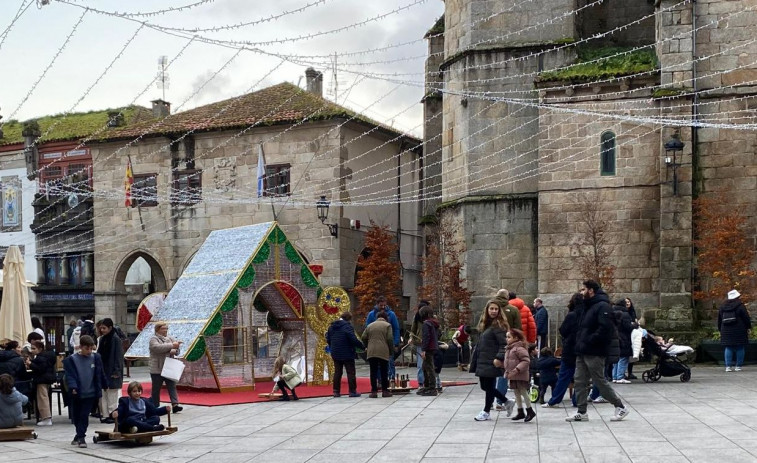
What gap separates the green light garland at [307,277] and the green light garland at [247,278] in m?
1.57

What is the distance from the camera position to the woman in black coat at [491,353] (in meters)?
15.4

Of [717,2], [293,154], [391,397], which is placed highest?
[717,2]

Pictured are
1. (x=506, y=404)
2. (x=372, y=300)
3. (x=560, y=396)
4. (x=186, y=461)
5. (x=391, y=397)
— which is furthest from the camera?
(x=372, y=300)

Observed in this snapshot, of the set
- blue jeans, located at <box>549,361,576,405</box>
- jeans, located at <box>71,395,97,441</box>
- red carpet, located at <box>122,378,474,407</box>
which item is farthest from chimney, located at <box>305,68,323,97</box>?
jeans, located at <box>71,395,97,441</box>

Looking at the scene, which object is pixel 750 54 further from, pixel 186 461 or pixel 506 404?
pixel 186 461

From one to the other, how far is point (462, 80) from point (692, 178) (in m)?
7.13

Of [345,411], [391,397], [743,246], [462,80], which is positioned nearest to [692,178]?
[743,246]

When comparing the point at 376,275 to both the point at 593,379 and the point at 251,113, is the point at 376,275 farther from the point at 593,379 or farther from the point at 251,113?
the point at 593,379

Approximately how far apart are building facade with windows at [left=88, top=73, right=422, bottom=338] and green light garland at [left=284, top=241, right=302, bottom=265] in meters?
12.5

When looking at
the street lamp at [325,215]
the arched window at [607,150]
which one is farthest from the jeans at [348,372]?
the street lamp at [325,215]

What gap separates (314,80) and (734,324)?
2298 centimetres

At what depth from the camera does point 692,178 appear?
2711 centimetres

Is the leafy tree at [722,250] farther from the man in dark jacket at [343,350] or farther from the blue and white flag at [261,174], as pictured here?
the blue and white flag at [261,174]

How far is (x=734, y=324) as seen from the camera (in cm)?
2273
